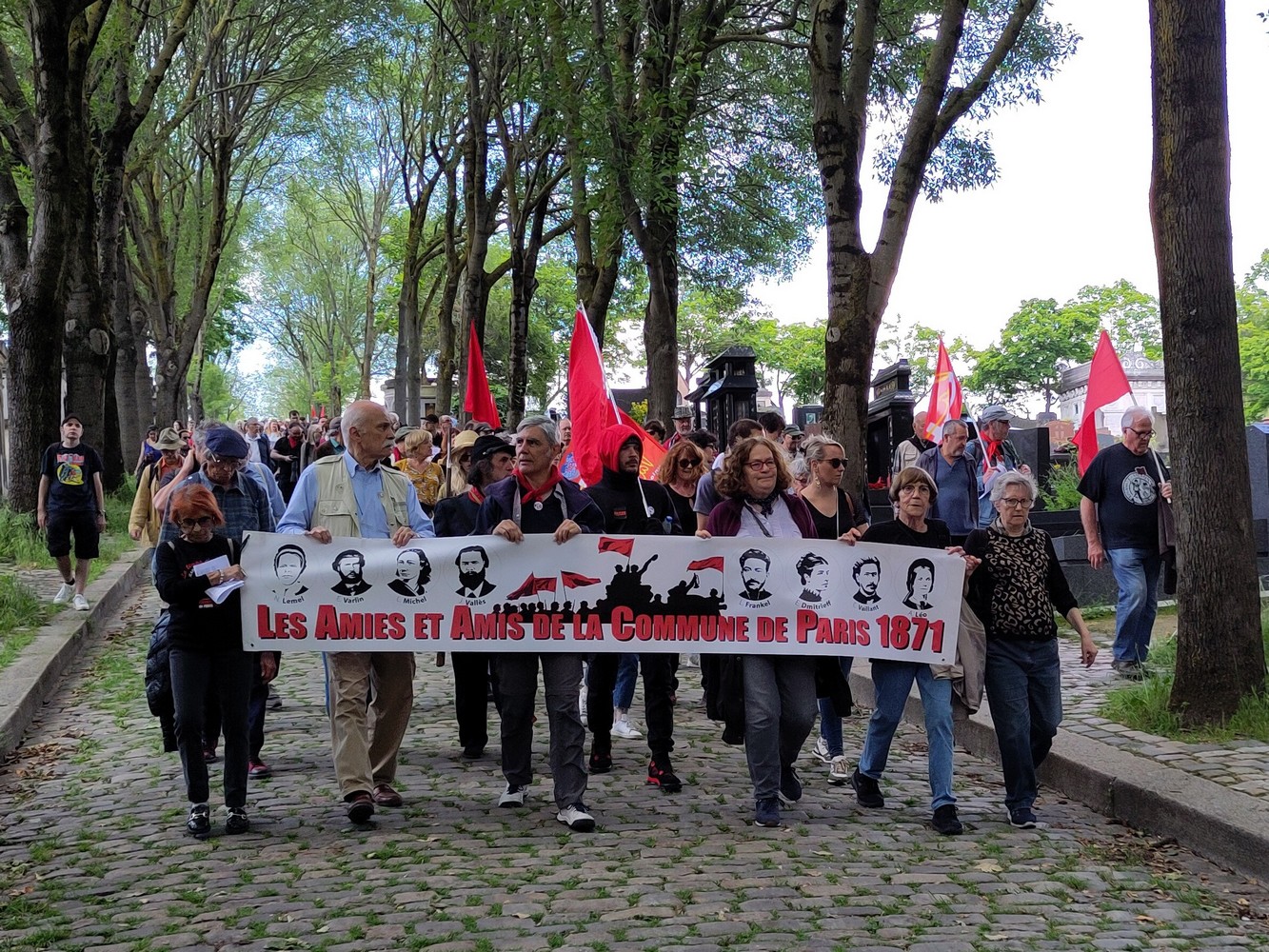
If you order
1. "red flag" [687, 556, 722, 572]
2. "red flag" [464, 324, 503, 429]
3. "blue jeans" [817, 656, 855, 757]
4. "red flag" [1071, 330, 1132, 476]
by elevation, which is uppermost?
"red flag" [464, 324, 503, 429]

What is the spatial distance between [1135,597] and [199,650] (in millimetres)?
6254

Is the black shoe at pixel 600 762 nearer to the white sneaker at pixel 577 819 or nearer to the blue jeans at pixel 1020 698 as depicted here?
the white sneaker at pixel 577 819

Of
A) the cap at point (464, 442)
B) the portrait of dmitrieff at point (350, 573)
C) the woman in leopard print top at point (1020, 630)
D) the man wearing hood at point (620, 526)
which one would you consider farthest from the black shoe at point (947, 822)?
the cap at point (464, 442)

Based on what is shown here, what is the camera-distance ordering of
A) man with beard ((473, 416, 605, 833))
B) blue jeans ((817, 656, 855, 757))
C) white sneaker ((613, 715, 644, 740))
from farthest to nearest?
white sneaker ((613, 715, 644, 740)) → blue jeans ((817, 656, 855, 757)) → man with beard ((473, 416, 605, 833))

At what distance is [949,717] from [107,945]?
3.83 m

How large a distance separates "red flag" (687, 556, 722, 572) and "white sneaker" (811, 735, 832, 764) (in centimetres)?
141

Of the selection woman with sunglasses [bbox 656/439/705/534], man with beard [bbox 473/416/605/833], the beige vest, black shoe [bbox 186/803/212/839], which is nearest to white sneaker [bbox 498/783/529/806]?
man with beard [bbox 473/416/605/833]

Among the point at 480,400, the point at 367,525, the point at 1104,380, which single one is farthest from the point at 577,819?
the point at 480,400

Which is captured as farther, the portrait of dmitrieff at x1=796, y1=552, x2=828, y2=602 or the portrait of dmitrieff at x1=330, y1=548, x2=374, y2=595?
the portrait of dmitrieff at x1=796, y1=552, x2=828, y2=602

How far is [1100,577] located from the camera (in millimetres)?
14188

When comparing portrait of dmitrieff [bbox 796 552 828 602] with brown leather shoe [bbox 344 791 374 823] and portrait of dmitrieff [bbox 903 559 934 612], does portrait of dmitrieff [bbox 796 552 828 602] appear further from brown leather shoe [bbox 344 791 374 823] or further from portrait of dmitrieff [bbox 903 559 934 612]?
brown leather shoe [bbox 344 791 374 823]

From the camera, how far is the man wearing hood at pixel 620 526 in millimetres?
7445

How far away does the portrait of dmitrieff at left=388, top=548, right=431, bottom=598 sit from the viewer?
7.04 metres

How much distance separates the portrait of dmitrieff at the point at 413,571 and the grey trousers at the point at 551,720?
538mm
